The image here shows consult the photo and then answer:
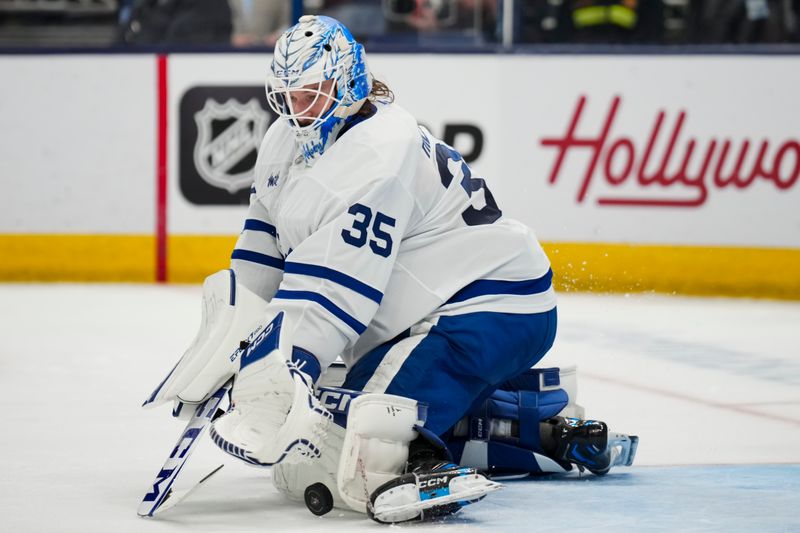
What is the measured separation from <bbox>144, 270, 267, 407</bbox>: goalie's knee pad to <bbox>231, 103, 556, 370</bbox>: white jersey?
0.07 metres

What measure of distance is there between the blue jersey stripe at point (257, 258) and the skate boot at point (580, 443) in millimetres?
633

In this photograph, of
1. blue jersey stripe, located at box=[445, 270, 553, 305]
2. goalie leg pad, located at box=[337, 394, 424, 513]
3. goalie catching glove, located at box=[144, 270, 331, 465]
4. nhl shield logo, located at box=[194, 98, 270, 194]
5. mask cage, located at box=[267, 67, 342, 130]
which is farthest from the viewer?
nhl shield logo, located at box=[194, 98, 270, 194]

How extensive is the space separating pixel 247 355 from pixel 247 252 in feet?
1.45

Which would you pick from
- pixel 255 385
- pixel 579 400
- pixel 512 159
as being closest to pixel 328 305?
pixel 255 385

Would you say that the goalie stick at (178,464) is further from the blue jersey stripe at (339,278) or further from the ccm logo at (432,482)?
the ccm logo at (432,482)

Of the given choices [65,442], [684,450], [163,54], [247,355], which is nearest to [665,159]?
[163,54]

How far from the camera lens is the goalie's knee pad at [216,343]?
9.22 ft

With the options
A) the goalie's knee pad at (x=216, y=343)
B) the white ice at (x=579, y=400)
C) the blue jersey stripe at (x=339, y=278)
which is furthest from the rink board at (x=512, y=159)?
the blue jersey stripe at (x=339, y=278)

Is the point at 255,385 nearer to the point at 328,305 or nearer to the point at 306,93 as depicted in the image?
the point at 328,305

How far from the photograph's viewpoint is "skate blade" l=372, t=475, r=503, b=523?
2621 millimetres

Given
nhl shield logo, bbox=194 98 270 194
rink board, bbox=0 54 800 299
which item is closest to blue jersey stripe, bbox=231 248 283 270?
rink board, bbox=0 54 800 299

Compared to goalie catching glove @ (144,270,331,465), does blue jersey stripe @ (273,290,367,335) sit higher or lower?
higher

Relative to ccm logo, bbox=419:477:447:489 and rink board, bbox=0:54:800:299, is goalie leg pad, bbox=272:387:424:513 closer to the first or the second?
ccm logo, bbox=419:477:447:489

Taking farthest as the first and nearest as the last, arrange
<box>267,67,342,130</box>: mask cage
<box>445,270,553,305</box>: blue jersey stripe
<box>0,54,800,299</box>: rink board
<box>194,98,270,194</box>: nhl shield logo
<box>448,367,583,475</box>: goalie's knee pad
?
1. <box>194,98,270,194</box>: nhl shield logo
2. <box>0,54,800,299</box>: rink board
3. <box>448,367,583,475</box>: goalie's knee pad
4. <box>445,270,553,305</box>: blue jersey stripe
5. <box>267,67,342,130</box>: mask cage
